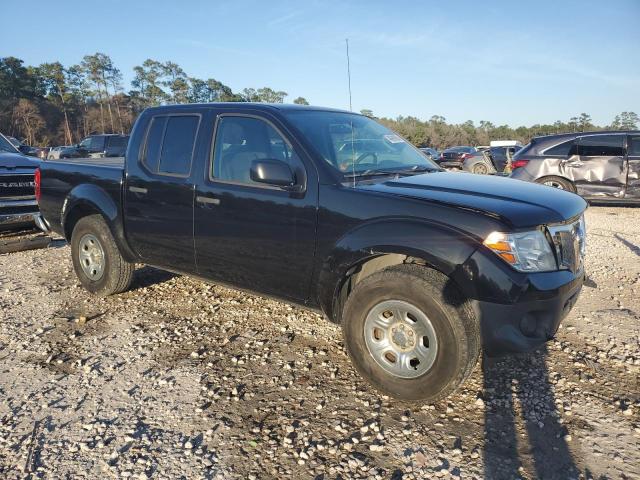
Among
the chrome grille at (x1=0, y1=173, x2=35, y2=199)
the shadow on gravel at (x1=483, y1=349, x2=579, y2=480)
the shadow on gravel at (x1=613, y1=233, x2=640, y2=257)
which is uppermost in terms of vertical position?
the chrome grille at (x1=0, y1=173, x2=35, y2=199)

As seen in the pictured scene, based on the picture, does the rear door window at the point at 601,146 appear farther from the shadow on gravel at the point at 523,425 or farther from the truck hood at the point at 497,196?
the shadow on gravel at the point at 523,425

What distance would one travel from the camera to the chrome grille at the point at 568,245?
9.16 feet

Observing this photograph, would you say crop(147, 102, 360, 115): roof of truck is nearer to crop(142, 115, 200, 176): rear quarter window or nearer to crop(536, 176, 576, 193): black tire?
crop(142, 115, 200, 176): rear quarter window

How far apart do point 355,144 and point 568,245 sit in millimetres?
1684

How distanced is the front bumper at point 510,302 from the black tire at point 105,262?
3445 millimetres

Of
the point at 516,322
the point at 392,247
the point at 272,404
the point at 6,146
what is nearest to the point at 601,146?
the point at 516,322

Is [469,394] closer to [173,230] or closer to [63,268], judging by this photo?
[173,230]

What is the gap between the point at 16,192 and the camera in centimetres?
661

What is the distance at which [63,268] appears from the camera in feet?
19.6

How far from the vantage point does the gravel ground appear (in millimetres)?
2406

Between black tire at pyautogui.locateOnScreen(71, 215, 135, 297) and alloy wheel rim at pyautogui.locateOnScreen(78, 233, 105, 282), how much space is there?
2 cm

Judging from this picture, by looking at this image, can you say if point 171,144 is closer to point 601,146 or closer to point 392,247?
point 392,247

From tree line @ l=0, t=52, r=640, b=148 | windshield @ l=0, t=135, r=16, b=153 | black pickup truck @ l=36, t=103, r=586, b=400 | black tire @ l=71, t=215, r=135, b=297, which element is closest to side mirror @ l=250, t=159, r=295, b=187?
black pickup truck @ l=36, t=103, r=586, b=400

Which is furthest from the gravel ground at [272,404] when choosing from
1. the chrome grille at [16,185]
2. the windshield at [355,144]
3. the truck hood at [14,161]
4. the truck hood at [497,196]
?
the truck hood at [14,161]
